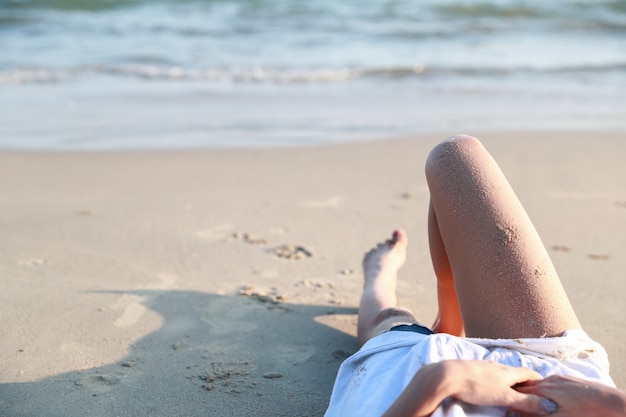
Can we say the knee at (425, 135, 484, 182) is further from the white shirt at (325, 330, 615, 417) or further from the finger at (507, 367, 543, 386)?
the finger at (507, 367, 543, 386)

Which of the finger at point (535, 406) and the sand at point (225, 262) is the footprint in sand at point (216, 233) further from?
the finger at point (535, 406)

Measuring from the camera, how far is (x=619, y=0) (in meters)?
14.1

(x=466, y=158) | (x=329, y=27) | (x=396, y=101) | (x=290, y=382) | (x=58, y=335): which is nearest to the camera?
(x=466, y=158)

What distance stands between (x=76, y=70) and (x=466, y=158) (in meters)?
7.23

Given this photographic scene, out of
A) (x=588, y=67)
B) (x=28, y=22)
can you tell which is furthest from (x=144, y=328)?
(x=28, y=22)

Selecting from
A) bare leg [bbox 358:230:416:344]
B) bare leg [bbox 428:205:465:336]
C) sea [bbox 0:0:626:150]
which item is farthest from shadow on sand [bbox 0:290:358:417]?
sea [bbox 0:0:626:150]

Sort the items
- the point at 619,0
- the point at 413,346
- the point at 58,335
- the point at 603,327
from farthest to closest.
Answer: the point at 619,0 < the point at 603,327 < the point at 58,335 < the point at 413,346

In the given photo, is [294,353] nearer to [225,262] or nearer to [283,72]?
[225,262]

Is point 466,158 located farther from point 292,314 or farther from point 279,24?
point 279,24

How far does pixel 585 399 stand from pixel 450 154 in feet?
2.36

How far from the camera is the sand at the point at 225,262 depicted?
7.46 ft

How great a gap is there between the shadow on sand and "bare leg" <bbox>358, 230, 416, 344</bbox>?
0.15m

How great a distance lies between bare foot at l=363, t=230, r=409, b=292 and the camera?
2756 millimetres

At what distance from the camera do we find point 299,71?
Result: 8477 millimetres
